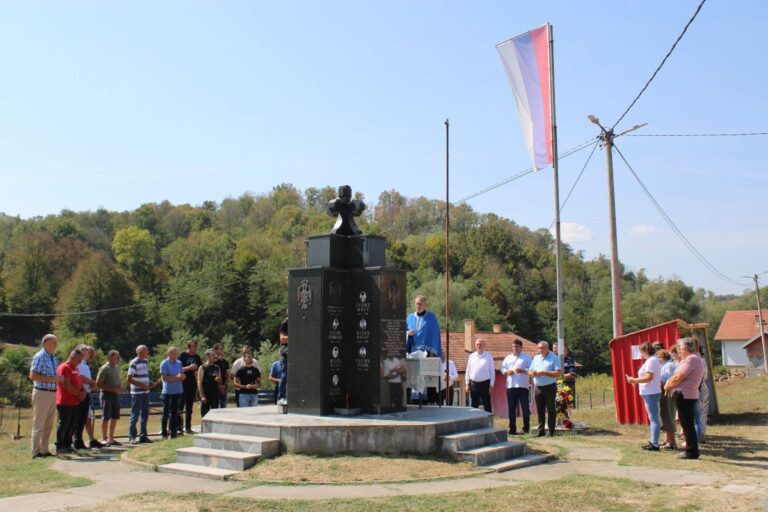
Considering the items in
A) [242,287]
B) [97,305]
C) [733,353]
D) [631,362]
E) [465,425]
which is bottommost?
[465,425]

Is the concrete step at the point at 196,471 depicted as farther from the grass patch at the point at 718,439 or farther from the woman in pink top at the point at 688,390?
the woman in pink top at the point at 688,390

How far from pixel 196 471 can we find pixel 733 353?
70.9 metres

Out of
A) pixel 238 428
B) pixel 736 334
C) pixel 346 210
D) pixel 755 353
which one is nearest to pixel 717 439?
pixel 346 210

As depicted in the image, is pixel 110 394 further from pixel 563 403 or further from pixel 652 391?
pixel 652 391

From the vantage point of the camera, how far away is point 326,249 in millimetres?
10500

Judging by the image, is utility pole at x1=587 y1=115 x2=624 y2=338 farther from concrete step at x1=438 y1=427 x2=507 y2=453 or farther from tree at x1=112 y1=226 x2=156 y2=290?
tree at x1=112 y1=226 x2=156 y2=290

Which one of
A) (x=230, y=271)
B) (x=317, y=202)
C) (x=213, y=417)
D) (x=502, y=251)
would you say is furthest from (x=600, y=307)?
(x=213, y=417)

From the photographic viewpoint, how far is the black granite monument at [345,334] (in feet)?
32.8

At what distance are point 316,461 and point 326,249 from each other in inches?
134

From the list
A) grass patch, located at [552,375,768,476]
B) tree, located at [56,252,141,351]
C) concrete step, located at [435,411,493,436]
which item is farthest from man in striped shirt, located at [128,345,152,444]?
tree, located at [56,252,141,351]

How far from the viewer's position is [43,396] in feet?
33.6

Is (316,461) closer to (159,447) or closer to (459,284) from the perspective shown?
(159,447)

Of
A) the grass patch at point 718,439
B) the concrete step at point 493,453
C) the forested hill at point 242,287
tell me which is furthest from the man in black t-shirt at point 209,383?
the forested hill at point 242,287

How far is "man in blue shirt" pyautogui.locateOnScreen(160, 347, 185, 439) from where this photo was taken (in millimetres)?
12312
